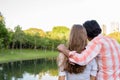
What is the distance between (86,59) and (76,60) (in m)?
0.10

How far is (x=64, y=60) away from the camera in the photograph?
3.77 m

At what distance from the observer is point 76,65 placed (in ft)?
12.5

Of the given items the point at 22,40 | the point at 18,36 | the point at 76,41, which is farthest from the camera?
the point at 22,40

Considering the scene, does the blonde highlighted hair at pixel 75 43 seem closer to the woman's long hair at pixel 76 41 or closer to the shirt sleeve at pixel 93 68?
the woman's long hair at pixel 76 41

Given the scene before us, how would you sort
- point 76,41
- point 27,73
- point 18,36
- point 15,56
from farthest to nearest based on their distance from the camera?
point 18,36 < point 15,56 < point 27,73 < point 76,41

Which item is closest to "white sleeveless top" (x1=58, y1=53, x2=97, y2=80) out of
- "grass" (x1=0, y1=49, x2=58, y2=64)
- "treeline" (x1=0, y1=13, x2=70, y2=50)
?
"grass" (x1=0, y1=49, x2=58, y2=64)

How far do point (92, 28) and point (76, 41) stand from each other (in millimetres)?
234

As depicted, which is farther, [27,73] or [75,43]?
[27,73]

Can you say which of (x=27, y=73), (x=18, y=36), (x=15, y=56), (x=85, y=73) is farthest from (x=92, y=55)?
(x=18, y=36)

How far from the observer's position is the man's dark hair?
385cm

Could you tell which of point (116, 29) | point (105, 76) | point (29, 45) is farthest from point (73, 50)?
point (116, 29)

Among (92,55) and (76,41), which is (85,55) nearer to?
(92,55)

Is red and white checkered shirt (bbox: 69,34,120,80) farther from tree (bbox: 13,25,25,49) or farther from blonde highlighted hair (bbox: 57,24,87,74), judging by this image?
tree (bbox: 13,25,25,49)

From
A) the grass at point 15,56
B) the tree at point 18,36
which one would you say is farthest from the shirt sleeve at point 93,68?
the tree at point 18,36
